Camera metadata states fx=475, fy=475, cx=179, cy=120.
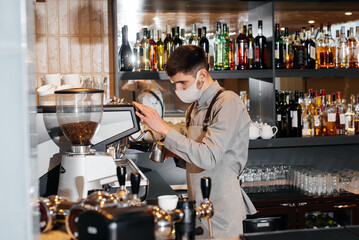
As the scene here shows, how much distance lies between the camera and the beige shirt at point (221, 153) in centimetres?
231

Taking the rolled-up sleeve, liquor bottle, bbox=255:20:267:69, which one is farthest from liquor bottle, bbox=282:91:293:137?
the rolled-up sleeve

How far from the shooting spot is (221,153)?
7.59 feet

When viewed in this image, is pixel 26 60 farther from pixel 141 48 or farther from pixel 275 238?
pixel 141 48

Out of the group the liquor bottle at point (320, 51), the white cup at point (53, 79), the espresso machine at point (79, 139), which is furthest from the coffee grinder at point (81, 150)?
the liquor bottle at point (320, 51)

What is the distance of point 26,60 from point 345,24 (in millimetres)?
3682

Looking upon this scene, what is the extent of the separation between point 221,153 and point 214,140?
7 centimetres

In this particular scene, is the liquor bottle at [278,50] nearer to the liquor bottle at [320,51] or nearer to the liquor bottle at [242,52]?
the liquor bottle at [242,52]

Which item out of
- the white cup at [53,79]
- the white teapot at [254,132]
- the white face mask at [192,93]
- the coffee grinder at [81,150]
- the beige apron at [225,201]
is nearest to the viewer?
the coffee grinder at [81,150]

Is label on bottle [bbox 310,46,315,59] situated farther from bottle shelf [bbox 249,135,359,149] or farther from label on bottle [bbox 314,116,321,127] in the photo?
bottle shelf [bbox 249,135,359,149]

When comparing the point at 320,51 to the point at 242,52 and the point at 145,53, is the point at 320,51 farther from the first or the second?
the point at 145,53

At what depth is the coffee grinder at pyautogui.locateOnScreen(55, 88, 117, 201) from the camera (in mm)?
1823

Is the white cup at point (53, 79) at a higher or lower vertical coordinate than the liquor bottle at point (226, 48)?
lower

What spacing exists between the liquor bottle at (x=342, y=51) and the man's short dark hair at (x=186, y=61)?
1699 millimetres

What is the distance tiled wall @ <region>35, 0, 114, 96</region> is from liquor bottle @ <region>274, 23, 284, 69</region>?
1.26 meters
